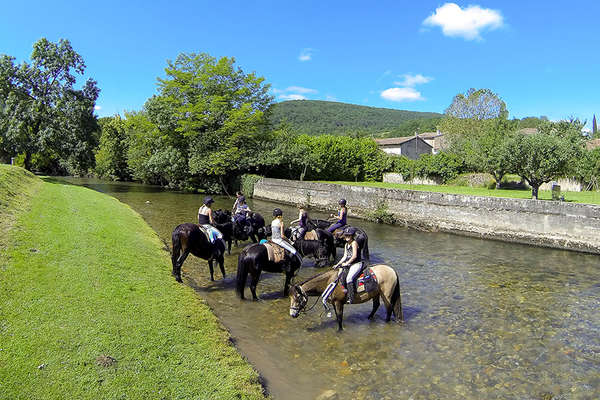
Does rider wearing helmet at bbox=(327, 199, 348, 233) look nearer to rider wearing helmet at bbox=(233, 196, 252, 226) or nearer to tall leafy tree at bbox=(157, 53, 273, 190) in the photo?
rider wearing helmet at bbox=(233, 196, 252, 226)

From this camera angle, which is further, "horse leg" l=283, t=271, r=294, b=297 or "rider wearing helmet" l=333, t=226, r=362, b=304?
"horse leg" l=283, t=271, r=294, b=297

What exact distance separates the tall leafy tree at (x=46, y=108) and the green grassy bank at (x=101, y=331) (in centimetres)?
2610

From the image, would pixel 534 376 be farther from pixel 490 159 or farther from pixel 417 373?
pixel 490 159

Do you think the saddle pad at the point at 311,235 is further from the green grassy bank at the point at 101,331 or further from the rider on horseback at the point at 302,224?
the green grassy bank at the point at 101,331

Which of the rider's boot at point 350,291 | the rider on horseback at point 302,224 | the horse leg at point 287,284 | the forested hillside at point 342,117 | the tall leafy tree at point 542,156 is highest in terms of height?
the forested hillside at point 342,117

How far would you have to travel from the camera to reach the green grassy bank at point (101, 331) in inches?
176

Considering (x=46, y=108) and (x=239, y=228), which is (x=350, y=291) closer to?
(x=239, y=228)

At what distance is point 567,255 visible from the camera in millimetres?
14711

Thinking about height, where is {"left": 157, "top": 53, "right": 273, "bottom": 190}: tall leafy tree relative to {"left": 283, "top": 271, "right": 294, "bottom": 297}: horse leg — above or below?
above

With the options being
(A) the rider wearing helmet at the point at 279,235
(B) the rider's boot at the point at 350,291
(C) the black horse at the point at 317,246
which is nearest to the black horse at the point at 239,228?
(C) the black horse at the point at 317,246

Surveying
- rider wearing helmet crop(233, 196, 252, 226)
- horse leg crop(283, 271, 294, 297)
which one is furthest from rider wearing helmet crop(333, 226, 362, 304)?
rider wearing helmet crop(233, 196, 252, 226)

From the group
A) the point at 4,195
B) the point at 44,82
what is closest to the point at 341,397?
the point at 4,195

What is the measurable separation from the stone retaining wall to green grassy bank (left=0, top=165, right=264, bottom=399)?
51.2 ft

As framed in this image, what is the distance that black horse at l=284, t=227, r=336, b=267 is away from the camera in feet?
38.6
